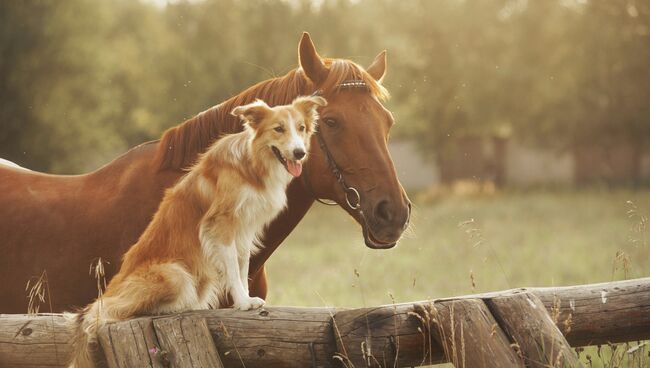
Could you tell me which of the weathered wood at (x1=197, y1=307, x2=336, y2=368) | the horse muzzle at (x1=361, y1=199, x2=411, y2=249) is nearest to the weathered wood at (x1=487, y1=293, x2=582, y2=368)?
the horse muzzle at (x1=361, y1=199, x2=411, y2=249)

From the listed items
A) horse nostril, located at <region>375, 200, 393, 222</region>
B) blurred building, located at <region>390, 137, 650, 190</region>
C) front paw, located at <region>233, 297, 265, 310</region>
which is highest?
horse nostril, located at <region>375, 200, 393, 222</region>

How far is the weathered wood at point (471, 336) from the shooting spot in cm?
420

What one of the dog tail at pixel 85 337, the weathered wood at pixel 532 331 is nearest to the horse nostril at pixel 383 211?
the weathered wood at pixel 532 331

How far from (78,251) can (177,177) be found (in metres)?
0.84

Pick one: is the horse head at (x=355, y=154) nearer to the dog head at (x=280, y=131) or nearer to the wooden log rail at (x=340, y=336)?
the dog head at (x=280, y=131)

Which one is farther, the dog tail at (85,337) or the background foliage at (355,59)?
the background foliage at (355,59)

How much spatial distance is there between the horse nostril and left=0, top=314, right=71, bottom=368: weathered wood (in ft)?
5.90

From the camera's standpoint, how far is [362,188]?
5.05m

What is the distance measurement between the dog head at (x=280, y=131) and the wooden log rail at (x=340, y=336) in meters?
0.77

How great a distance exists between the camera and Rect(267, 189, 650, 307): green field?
1416cm

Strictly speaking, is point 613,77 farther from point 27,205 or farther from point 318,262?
point 27,205

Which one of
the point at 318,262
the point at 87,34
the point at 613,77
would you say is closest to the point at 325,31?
the point at 87,34

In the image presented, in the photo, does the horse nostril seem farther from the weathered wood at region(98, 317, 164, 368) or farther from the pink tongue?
the weathered wood at region(98, 317, 164, 368)

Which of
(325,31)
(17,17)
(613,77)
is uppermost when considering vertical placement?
Answer: (17,17)
